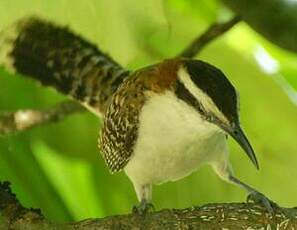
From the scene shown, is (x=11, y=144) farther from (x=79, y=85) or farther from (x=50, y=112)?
(x=79, y=85)

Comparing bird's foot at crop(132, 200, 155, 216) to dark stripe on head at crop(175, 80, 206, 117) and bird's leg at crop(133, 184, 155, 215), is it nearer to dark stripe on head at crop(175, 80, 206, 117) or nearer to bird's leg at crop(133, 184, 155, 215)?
bird's leg at crop(133, 184, 155, 215)

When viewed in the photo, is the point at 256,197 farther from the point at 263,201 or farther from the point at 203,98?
the point at 203,98

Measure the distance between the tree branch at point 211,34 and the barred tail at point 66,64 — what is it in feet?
0.75

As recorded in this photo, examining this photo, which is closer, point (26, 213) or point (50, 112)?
point (26, 213)

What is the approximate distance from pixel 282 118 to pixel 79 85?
0.45m

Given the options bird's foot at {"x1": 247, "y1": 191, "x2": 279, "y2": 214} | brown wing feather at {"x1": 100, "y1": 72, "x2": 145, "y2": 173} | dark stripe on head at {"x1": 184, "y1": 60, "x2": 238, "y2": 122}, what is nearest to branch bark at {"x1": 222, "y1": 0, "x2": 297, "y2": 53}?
dark stripe on head at {"x1": 184, "y1": 60, "x2": 238, "y2": 122}

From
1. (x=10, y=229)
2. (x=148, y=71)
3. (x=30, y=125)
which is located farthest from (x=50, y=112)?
(x=10, y=229)

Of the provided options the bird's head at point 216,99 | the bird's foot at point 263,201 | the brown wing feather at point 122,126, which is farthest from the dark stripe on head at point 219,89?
the brown wing feather at point 122,126

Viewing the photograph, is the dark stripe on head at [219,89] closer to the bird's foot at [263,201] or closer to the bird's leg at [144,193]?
the bird's foot at [263,201]

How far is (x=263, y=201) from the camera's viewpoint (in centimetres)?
107

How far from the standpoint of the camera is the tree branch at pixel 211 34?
1142mm

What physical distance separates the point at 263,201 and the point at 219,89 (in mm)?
168

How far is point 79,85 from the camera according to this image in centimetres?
146

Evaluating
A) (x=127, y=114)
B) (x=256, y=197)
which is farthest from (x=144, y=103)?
(x=256, y=197)
